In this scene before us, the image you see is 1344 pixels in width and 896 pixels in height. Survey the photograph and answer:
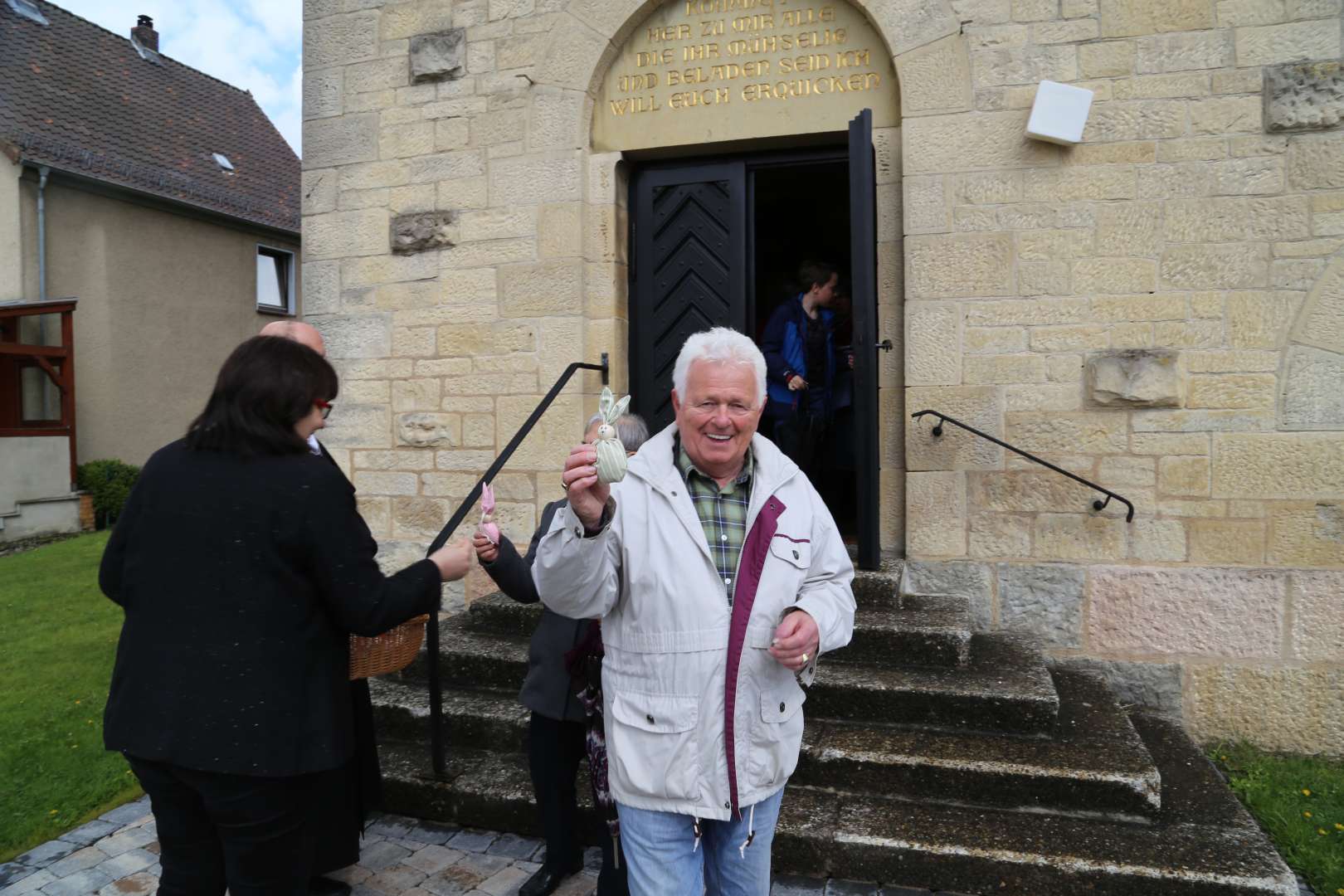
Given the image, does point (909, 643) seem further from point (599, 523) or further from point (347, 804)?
point (599, 523)

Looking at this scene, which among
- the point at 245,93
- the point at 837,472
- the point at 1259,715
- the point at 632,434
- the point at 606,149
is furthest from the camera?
the point at 245,93

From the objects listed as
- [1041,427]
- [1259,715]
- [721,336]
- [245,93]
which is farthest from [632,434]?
[245,93]

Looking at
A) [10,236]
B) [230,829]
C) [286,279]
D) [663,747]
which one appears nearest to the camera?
[663,747]

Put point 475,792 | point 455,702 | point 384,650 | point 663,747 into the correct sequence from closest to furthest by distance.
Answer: point 663,747
point 384,650
point 475,792
point 455,702

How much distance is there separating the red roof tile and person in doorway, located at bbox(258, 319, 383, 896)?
1251 cm

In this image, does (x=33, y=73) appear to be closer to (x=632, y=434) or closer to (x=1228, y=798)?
(x=632, y=434)

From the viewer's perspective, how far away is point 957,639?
373cm

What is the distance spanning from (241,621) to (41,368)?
43.3ft

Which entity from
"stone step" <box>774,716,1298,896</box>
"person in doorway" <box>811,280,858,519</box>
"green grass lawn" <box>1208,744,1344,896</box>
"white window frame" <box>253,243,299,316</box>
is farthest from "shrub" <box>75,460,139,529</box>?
"green grass lawn" <box>1208,744,1344,896</box>

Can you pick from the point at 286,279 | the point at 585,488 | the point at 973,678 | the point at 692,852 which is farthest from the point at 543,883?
the point at 286,279

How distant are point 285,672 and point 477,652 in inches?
85.5

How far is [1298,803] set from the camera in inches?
137

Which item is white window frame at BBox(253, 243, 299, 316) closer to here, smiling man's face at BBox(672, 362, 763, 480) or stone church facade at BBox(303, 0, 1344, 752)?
stone church facade at BBox(303, 0, 1344, 752)

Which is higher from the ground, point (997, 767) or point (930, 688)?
point (930, 688)
